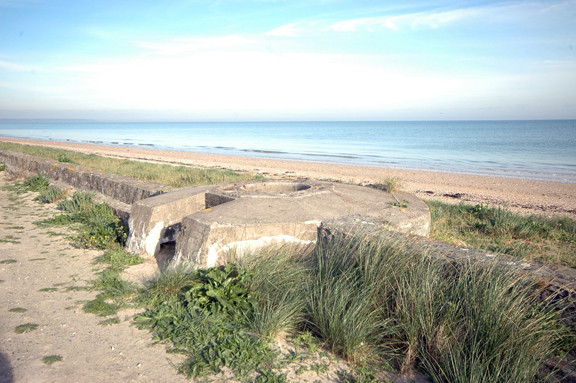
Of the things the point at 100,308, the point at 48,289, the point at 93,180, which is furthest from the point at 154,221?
the point at 93,180

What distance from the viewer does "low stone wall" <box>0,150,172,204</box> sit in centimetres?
706

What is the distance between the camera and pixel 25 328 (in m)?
3.15

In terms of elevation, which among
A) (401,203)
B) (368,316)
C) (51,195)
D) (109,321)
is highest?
(401,203)

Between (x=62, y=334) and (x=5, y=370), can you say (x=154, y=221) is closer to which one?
(x=62, y=334)

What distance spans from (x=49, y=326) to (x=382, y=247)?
2929 millimetres

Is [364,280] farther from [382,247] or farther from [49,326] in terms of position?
[49,326]

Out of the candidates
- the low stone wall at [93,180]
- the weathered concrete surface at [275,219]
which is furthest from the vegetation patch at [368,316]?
the low stone wall at [93,180]

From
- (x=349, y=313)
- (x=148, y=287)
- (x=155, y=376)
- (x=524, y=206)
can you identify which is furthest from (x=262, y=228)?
(x=524, y=206)

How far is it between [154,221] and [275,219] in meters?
1.70

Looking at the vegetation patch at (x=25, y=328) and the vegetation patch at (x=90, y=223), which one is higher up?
the vegetation patch at (x=90, y=223)

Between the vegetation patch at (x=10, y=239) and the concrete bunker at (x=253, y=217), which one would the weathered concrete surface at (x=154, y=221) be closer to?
the concrete bunker at (x=253, y=217)

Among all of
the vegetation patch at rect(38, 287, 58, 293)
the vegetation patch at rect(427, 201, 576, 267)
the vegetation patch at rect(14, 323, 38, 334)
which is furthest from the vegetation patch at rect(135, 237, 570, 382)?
the vegetation patch at rect(427, 201, 576, 267)

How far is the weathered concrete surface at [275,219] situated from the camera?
4141 millimetres

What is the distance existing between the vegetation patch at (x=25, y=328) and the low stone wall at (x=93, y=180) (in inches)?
140
